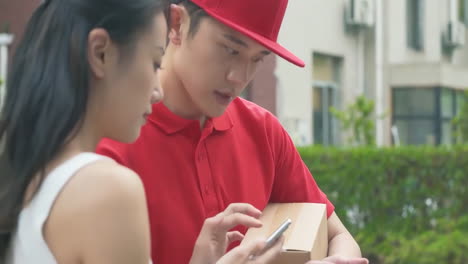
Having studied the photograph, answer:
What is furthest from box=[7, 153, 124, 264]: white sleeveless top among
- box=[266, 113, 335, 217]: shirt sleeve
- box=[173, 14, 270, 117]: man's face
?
box=[266, 113, 335, 217]: shirt sleeve

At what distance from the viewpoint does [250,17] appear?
5.22 feet

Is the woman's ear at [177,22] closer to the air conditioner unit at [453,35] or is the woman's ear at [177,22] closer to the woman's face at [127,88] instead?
the woman's face at [127,88]

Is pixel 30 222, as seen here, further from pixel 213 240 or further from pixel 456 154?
pixel 456 154

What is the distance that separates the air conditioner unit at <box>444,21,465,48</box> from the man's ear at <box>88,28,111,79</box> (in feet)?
52.3

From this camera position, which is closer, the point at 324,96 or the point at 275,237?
the point at 275,237

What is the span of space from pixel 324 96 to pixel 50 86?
1233 cm

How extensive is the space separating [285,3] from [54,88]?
67 cm

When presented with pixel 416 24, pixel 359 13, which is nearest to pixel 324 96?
pixel 359 13

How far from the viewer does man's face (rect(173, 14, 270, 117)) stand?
1579mm

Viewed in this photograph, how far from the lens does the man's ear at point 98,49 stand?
113 cm

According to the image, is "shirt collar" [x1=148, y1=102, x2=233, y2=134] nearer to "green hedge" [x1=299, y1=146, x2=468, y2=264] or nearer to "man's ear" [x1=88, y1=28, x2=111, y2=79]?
"man's ear" [x1=88, y1=28, x2=111, y2=79]

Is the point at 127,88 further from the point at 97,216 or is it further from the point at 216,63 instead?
the point at 216,63

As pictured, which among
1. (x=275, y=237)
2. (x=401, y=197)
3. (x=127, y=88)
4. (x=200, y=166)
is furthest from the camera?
(x=401, y=197)

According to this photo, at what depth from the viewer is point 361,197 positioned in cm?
637
